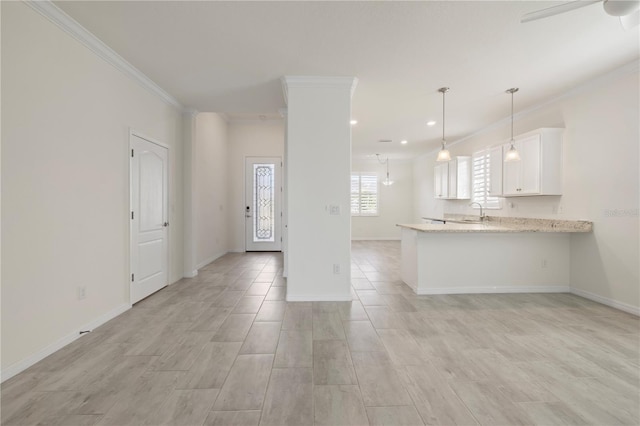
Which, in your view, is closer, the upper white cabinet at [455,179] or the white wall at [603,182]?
the white wall at [603,182]

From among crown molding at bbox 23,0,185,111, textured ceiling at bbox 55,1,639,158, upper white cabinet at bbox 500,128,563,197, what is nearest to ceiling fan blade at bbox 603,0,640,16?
textured ceiling at bbox 55,1,639,158

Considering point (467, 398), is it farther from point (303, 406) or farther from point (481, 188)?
point (481, 188)

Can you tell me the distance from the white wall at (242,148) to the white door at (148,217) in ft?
10.3

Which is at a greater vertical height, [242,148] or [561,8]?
[242,148]

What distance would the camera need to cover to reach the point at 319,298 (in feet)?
12.3

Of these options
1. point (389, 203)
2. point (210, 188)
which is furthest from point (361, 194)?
point (210, 188)

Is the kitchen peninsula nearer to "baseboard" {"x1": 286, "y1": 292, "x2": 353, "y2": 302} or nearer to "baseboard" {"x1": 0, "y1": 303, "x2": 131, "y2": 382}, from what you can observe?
"baseboard" {"x1": 286, "y1": 292, "x2": 353, "y2": 302}

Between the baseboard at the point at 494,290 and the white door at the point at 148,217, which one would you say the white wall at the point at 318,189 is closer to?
the baseboard at the point at 494,290

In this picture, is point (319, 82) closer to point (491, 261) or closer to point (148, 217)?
point (148, 217)

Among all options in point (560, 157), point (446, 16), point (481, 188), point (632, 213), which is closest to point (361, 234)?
point (481, 188)

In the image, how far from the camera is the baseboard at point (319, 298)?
146 inches

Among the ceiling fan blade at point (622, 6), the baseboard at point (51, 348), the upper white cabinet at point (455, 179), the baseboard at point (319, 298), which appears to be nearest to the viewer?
the ceiling fan blade at point (622, 6)

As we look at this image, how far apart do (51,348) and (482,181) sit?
6879 millimetres

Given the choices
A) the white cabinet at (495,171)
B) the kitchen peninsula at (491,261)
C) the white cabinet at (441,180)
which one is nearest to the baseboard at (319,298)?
the kitchen peninsula at (491,261)
